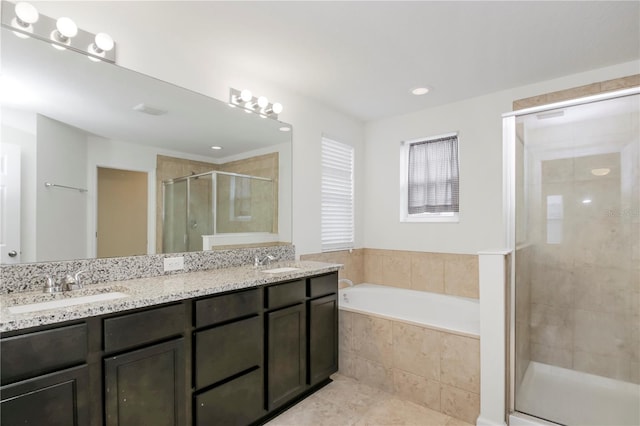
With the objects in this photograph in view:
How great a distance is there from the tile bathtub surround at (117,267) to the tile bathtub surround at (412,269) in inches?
29.4

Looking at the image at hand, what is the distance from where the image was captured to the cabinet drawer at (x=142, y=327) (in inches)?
53.4

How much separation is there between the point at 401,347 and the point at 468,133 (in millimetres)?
2137

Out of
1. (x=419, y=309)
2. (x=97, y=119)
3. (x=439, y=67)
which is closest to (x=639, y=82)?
(x=439, y=67)

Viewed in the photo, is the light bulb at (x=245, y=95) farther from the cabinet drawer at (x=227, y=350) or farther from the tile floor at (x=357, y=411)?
the tile floor at (x=357, y=411)

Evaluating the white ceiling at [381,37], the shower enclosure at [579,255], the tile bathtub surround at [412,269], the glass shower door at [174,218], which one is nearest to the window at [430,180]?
the tile bathtub surround at [412,269]

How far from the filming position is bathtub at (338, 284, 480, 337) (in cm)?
301

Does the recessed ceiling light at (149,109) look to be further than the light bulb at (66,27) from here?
Yes

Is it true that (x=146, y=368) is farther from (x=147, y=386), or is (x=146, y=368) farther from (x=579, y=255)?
(x=579, y=255)

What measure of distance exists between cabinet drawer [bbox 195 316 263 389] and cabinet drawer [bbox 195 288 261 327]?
1.8 inches

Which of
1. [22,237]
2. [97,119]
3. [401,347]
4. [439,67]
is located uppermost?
[439,67]

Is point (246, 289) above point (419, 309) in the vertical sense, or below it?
above

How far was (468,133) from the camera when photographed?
322cm

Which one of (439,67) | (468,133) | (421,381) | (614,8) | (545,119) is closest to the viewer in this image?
(614,8)

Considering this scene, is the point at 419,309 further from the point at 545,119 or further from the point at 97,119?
the point at 97,119
